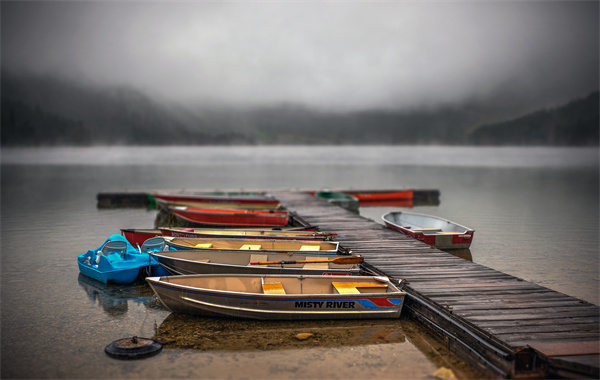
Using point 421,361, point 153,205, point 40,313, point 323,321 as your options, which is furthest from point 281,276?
point 153,205

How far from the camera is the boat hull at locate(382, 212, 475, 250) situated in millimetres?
18250

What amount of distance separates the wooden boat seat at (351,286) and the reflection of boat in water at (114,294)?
5495 millimetres

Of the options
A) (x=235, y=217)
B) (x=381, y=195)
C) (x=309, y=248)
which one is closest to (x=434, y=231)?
(x=309, y=248)

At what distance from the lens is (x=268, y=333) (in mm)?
10516

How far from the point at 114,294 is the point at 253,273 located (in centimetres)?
440

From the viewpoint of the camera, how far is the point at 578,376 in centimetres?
728

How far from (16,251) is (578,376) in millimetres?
20397

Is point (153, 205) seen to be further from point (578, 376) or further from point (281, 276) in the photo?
point (578, 376)

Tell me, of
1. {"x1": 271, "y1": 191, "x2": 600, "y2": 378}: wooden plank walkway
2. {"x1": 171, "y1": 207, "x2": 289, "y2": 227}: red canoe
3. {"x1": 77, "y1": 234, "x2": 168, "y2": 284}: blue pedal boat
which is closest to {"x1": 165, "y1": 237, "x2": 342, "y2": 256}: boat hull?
{"x1": 77, "y1": 234, "x2": 168, "y2": 284}: blue pedal boat

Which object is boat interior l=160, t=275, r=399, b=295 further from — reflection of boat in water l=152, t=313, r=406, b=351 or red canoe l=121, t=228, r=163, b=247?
red canoe l=121, t=228, r=163, b=247

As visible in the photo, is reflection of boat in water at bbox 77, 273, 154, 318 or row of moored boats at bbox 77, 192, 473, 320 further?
reflection of boat in water at bbox 77, 273, 154, 318

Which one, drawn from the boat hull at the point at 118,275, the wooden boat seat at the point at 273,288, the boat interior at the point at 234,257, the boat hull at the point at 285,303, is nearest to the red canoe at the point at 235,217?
the boat interior at the point at 234,257

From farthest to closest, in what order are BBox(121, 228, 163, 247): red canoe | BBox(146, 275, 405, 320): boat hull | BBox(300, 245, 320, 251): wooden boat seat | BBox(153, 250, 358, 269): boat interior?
BBox(121, 228, 163, 247): red canoe < BBox(300, 245, 320, 251): wooden boat seat < BBox(153, 250, 358, 269): boat interior < BBox(146, 275, 405, 320): boat hull

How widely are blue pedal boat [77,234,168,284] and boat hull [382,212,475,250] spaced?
9.97 meters
